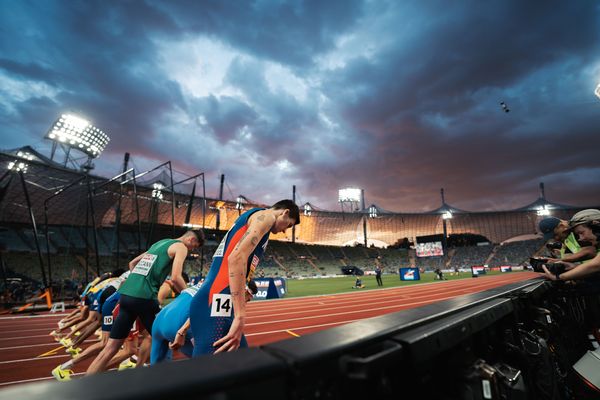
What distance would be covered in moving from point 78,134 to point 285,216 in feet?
94.4

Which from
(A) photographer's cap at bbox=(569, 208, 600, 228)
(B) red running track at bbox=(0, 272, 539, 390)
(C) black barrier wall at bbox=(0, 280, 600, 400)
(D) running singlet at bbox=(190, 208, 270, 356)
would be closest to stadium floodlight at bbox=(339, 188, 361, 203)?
(B) red running track at bbox=(0, 272, 539, 390)

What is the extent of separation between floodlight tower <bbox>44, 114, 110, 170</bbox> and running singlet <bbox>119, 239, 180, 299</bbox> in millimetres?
23817

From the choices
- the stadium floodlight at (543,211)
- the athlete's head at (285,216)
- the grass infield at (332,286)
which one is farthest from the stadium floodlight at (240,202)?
the stadium floodlight at (543,211)

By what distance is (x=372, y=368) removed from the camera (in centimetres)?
77

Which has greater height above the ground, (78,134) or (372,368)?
(78,134)

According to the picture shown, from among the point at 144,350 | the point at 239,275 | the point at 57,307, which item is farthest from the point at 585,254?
the point at 57,307

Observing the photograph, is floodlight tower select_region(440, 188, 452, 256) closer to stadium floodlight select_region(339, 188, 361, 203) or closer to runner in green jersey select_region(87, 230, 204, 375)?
stadium floodlight select_region(339, 188, 361, 203)

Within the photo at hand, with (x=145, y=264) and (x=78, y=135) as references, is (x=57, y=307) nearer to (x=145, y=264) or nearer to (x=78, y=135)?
(x=145, y=264)

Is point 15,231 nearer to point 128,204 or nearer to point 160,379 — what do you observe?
point 128,204

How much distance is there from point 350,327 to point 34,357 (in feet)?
23.3

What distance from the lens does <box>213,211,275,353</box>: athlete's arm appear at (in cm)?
187

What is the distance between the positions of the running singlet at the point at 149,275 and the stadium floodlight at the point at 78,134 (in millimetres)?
25122

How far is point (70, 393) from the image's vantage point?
457mm

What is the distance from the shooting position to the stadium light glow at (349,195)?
63281mm
